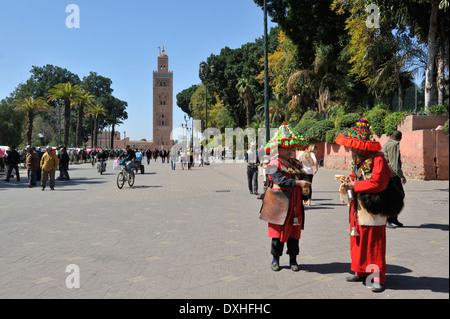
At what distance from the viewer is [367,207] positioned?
13.3ft

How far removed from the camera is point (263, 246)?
19.7 feet

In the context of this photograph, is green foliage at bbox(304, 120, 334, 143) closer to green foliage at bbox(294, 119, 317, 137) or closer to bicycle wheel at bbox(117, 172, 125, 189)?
green foliage at bbox(294, 119, 317, 137)

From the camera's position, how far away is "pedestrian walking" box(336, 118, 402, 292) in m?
4.02

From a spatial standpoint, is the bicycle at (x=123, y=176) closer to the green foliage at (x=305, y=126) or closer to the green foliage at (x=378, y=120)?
the green foliage at (x=378, y=120)

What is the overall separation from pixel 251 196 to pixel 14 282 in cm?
857

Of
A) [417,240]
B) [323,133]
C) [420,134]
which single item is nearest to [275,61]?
[323,133]

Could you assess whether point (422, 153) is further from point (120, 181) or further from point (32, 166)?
point (32, 166)

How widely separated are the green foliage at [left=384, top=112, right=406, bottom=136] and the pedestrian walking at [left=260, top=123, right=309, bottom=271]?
46.7 feet

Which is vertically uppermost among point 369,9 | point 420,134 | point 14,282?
point 369,9

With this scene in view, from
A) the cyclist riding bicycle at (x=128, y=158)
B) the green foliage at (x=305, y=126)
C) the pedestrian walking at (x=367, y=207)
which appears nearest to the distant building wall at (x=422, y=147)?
the cyclist riding bicycle at (x=128, y=158)

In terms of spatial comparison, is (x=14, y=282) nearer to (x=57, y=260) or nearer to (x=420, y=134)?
(x=57, y=260)

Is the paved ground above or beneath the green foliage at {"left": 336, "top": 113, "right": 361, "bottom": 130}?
beneath

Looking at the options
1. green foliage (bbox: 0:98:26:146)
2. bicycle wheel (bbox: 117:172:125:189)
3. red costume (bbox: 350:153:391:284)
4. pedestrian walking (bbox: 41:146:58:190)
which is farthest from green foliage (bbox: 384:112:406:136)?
green foliage (bbox: 0:98:26:146)

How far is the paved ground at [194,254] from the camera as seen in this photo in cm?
405
